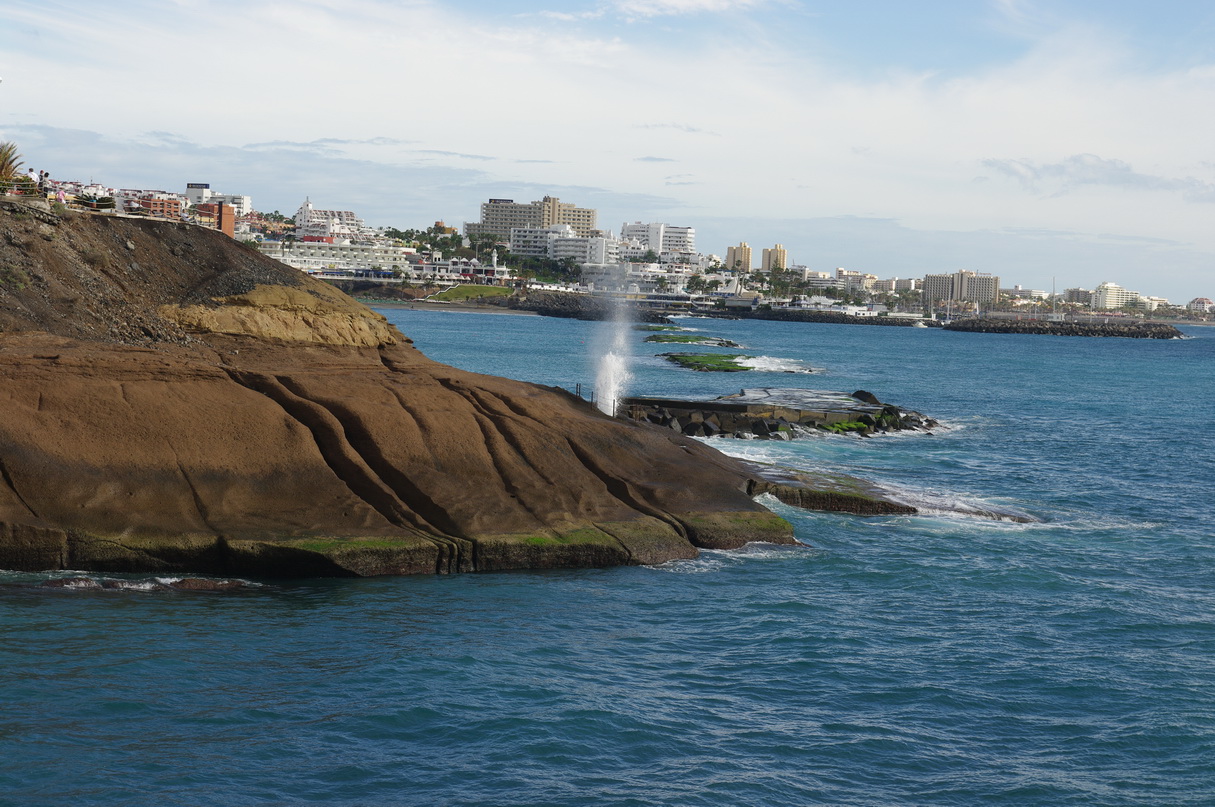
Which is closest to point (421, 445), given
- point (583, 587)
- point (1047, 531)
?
point (583, 587)

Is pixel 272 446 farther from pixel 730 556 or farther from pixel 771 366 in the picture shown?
pixel 771 366

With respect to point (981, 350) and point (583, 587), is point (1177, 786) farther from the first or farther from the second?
point (981, 350)

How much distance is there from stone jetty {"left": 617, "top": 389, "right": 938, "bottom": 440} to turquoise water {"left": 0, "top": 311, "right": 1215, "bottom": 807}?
18.2 m

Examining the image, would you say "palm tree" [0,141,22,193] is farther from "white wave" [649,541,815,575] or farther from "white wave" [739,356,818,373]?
"white wave" [739,356,818,373]

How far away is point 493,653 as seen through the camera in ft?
53.5

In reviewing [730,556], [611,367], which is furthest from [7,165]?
[611,367]

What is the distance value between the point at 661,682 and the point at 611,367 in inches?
2581

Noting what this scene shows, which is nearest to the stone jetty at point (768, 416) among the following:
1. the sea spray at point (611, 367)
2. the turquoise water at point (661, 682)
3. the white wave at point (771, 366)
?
the sea spray at point (611, 367)

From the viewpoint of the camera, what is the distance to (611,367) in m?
81.1

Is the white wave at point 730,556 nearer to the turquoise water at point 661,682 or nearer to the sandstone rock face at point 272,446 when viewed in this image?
the turquoise water at point 661,682

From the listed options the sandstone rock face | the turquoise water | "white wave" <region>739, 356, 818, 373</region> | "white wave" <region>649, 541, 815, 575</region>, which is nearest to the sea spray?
the sandstone rock face

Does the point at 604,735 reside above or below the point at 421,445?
below

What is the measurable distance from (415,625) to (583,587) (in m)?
3.81

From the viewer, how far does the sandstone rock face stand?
62.0 ft
